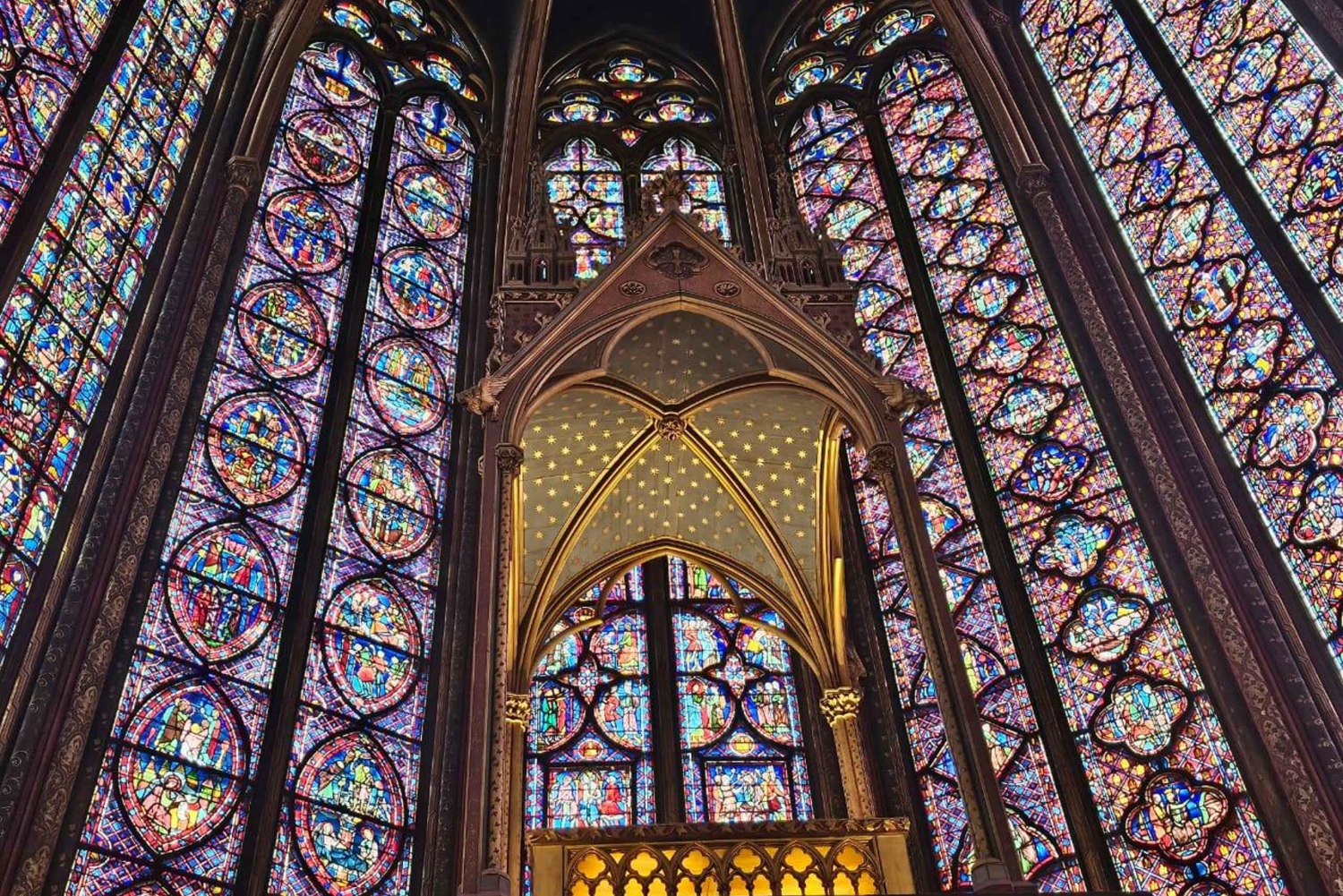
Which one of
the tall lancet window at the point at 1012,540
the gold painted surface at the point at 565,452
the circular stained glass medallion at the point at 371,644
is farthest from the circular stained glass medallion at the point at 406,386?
the tall lancet window at the point at 1012,540

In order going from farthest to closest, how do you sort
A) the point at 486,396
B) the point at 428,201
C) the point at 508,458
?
the point at 428,201, the point at 486,396, the point at 508,458

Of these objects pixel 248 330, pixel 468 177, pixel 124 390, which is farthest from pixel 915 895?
pixel 468 177

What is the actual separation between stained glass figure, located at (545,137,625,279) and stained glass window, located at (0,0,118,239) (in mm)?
4607

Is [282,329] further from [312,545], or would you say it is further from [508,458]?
[508,458]

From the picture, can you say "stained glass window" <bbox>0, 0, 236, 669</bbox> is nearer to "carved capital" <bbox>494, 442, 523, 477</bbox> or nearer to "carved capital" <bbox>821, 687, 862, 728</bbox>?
"carved capital" <bbox>494, 442, 523, 477</bbox>

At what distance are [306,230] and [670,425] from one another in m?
4.41

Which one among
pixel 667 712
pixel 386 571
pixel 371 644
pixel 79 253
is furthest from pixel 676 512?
pixel 79 253

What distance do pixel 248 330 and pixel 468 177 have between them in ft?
12.6

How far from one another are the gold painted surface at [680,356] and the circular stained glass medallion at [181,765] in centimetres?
340

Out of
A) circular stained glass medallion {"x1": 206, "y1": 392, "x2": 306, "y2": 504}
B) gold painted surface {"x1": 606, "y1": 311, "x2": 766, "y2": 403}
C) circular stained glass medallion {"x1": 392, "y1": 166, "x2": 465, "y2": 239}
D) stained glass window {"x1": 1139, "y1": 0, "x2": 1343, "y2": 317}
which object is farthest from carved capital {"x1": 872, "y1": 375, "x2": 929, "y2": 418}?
circular stained glass medallion {"x1": 392, "y1": 166, "x2": 465, "y2": 239}

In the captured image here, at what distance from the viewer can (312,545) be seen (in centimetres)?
1043

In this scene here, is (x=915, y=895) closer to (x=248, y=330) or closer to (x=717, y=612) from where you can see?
(x=717, y=612)

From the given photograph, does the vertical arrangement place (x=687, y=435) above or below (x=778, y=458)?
above

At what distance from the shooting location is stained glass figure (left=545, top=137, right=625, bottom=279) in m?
14.1
